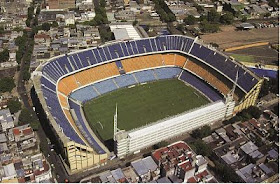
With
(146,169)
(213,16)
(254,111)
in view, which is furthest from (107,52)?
(213,16)

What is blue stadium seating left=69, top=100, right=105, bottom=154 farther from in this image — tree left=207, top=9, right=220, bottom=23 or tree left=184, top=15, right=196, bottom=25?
tree left=207, top=9, right=220, bottom=23

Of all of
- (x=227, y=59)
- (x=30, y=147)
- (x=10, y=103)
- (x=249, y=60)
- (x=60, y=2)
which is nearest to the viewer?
(x=30, y=147)

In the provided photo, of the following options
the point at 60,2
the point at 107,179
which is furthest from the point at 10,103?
the point at 60,2

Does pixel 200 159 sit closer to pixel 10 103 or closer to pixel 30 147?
pixel 30 147

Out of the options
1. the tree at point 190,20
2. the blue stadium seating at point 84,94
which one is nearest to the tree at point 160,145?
the blue stadium seating at point 84,94

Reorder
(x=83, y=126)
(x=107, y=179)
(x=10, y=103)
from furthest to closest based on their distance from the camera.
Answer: (x=10, y=103) → (x=83, y=126) → (x=107, y=179)

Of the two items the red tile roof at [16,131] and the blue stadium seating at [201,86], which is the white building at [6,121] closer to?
the red tile roof at [16,131]

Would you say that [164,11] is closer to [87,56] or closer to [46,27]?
[46,27]
